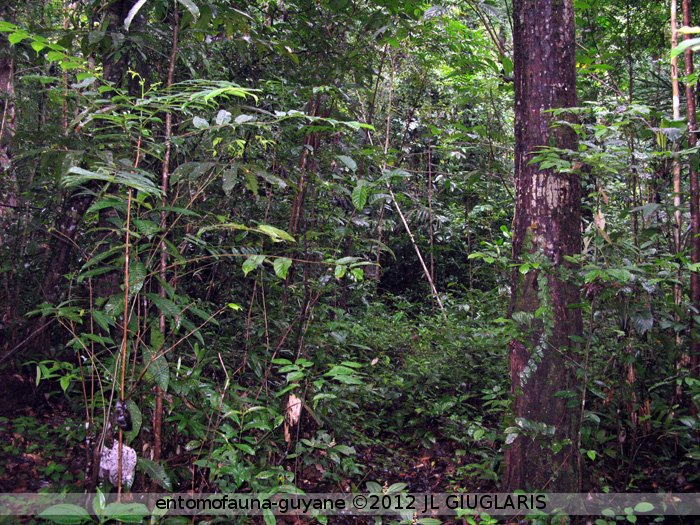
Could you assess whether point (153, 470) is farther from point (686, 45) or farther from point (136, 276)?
point (686, 45)

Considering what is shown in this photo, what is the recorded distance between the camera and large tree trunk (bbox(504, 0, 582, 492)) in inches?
113

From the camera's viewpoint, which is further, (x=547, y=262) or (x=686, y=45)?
(x=547, y=262)

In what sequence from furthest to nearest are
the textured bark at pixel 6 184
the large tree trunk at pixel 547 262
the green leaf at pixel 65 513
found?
the textured bark at pixel 6 184 → the large tree trunk at pixel 547 262 → the green leaf at pixel 65 513

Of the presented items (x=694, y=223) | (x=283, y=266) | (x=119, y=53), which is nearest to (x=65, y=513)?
(x=283, y=266)

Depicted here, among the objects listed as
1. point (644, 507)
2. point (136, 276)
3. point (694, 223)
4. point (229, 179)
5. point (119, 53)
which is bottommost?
point (644, 507)

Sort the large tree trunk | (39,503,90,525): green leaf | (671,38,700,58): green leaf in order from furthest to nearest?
the large tree trunk
(39,503,90,525): green leaf
(671,38,700,58): green leaf

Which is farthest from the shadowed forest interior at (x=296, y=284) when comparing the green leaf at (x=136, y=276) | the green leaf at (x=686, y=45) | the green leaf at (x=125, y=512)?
the green leaf at (x=686, y=45)

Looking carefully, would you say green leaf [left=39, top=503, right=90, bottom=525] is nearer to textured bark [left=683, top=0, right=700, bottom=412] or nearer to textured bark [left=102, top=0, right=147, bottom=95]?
textured bark [left=102, top=0, right=147, bottom=95]

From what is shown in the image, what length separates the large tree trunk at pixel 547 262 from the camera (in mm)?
2869

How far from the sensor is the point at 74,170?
1.81 m

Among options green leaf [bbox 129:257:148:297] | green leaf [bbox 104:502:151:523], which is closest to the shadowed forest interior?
green leaf [bbox 129:257:148:297]

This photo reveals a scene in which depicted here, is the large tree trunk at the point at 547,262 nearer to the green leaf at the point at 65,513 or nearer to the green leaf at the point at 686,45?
the green leaf at the point at 686,45

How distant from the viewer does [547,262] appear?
2830 millimetres

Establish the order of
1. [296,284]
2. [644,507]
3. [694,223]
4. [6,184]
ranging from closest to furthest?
[644,507] → [694,223] → [296,284] → [6,184]
